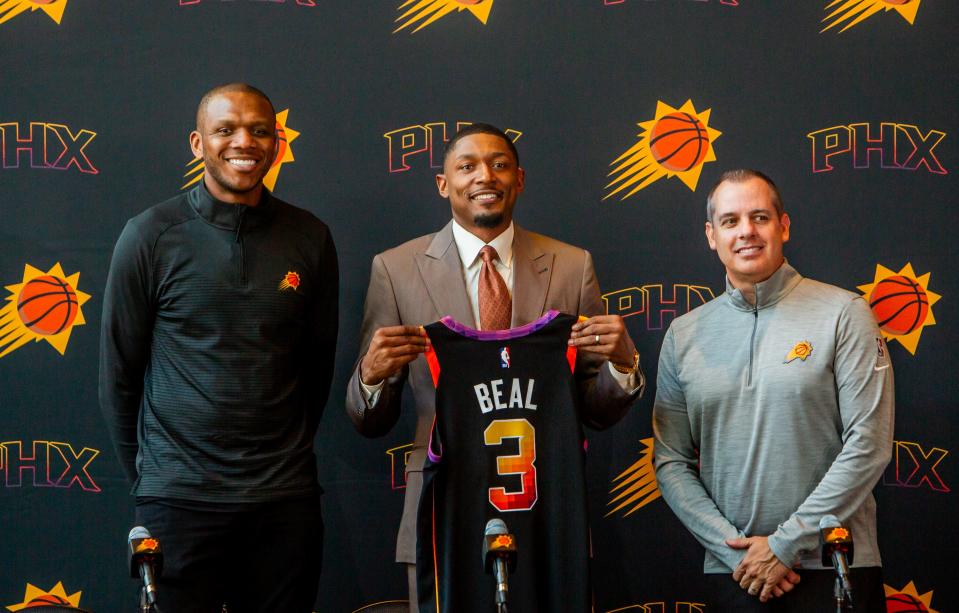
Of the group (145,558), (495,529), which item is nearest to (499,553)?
(495,529)

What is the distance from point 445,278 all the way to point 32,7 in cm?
173

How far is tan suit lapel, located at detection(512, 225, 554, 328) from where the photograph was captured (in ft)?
8.80

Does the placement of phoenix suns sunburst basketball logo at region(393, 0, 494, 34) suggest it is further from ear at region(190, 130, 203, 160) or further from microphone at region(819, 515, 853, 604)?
microphone at region(819, 515, 853, 604)

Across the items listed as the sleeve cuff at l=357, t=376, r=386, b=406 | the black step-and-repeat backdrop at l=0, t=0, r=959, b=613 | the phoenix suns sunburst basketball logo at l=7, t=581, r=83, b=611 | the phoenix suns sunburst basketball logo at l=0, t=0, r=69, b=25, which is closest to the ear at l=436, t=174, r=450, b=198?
the black step-and-repeat backdrop at l=0, t=0, r=959, b=613

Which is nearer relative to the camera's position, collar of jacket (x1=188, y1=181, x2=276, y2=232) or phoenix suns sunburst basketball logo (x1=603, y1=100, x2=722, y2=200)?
collar of jacket (x1=188, y1=181, x2=276, y2=232)

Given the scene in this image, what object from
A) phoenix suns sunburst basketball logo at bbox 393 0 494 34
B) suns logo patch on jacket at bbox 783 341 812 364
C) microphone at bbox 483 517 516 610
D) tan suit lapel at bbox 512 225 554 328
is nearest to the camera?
microphone at bbox 483 517 516 610

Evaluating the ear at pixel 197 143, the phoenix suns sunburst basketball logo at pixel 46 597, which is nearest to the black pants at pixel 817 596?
the ear at pixel 197 143

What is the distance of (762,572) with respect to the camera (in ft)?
8.23

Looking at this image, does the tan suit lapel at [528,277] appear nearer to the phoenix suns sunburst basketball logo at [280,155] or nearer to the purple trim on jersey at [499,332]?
the purple trim on jersey at [499,332]

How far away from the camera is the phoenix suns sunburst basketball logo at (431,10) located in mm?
3303

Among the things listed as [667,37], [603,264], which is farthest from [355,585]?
[667,37]

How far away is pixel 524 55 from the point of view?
332cm

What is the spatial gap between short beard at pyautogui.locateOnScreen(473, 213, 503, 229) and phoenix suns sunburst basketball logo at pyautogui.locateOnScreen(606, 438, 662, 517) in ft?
3.40

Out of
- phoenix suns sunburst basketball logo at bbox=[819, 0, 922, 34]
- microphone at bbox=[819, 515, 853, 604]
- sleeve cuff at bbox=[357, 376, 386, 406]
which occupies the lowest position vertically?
microphone at bbox=[819, 515, 853, 604]
